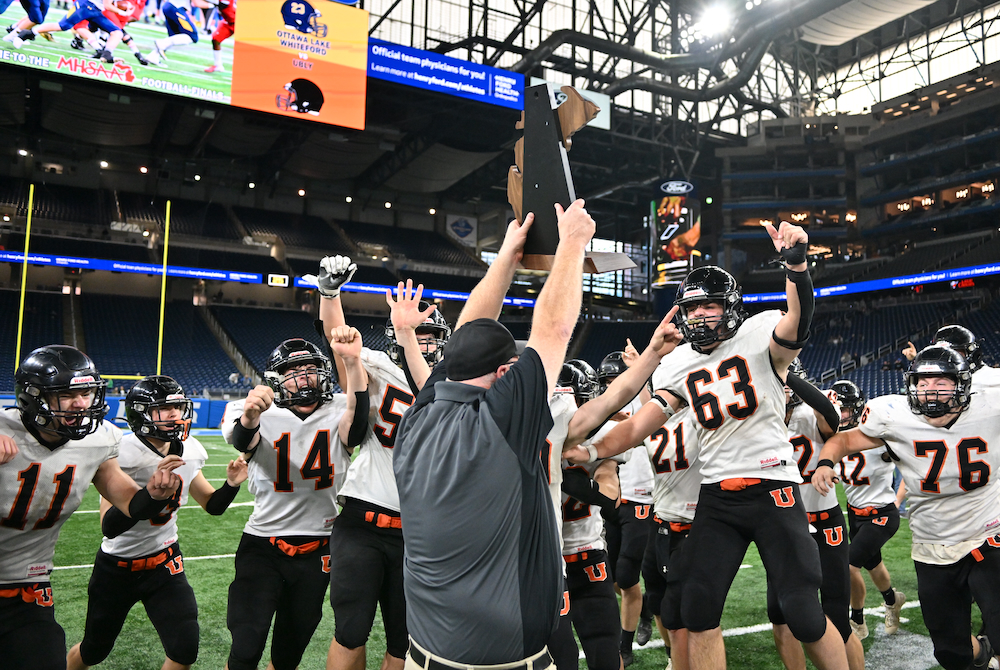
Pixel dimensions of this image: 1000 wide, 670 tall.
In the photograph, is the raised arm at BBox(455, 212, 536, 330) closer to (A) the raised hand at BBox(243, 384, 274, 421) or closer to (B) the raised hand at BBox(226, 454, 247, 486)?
(A) the raised hand at BBox(243, 384, 274, 421)

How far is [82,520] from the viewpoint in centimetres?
977

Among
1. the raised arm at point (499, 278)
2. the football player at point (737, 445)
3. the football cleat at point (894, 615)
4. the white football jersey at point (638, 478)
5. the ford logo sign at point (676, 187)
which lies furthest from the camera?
the ford logo sign at point (676, 187)

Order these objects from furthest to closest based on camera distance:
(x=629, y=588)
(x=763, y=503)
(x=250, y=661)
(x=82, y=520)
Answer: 1. (x=82, y=520)
2. (x=629, y=588)
3. (x=763, y=503)
4. (x=250, y=661)

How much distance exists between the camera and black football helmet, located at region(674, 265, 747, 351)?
4145 millimetres

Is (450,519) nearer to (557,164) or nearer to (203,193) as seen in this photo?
(557,164)

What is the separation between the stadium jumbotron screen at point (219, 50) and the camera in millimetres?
16875

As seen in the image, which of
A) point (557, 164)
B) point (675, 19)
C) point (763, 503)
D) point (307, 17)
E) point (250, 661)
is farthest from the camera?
point (675, 19)

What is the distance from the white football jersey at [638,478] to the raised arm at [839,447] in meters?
1.71

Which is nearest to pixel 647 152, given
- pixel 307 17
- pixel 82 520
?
pixel 307 17

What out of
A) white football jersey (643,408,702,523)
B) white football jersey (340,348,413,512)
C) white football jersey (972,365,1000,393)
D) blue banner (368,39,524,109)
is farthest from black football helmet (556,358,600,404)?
blue banner (368,39,524,109)

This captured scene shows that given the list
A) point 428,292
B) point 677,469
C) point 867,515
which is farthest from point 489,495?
point 428,292

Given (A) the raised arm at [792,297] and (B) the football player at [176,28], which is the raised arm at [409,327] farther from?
(B) the football player at [176,28]

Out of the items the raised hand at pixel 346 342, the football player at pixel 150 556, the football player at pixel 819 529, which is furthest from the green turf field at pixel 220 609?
the raised hand at pixel 346 342

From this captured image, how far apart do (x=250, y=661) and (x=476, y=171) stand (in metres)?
30.8
